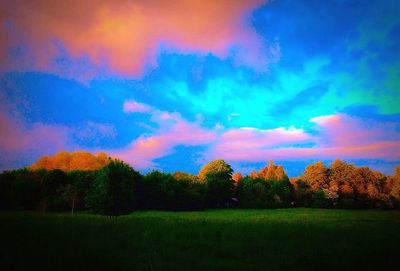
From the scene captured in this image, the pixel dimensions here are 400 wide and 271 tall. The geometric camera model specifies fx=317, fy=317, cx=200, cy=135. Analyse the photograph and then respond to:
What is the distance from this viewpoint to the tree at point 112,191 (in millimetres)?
39062

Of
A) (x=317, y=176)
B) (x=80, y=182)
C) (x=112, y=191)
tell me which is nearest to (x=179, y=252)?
(x=112, y=191)

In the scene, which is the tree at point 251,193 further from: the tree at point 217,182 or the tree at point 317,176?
the tree at point 317,176

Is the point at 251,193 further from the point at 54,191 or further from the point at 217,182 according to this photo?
the point at 54,191

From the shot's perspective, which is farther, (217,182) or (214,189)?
(217,182)

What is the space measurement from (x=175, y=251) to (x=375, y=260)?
729 centimetres

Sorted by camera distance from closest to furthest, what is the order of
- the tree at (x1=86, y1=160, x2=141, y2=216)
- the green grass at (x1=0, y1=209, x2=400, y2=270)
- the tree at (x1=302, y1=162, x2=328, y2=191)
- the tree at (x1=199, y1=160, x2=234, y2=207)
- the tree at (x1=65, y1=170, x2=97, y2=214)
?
1. the green grass at (x1=0, y1=209, x2=400, y2=270)
2. the tree at (x1=86, y1=160, x2=141, y2=216)
3. the tree at (x1=65, y1=170, x2=97, y2=214)
4. the tree at (x1=199, y1=160, x2=234, y2=207)
5. the tree at (x1=302, y1=162, x2=328, y2=191)

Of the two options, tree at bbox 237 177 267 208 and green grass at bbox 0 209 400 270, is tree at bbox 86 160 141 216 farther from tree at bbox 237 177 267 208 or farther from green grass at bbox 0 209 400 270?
tree at bbox 237 177 267 208

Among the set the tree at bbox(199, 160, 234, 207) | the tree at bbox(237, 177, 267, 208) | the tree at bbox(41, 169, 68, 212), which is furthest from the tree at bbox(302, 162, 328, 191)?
the tree at bbox(41, 169, 68, 212)

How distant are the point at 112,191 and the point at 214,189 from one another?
52.8m

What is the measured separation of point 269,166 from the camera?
154875 mm

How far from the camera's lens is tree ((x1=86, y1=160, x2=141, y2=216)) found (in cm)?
3906

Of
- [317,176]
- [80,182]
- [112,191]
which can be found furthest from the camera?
[317,176]

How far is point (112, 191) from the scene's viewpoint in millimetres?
39312

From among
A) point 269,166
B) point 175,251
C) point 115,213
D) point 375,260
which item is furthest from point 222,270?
point 269,166
